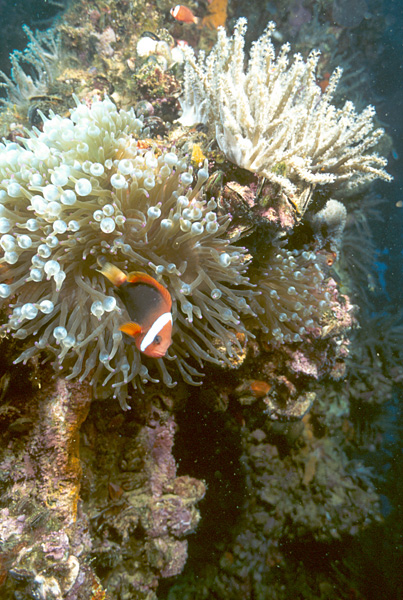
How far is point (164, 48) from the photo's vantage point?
13.5 feet

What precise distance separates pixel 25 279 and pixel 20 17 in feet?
41.4

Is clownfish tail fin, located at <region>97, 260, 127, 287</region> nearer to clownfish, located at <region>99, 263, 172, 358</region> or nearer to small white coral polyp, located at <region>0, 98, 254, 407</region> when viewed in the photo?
clownfish, located at <region>99, 263, 172, 358</region>

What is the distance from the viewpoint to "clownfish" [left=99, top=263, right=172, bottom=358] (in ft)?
5.12

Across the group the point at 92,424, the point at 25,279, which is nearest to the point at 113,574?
the point at 92,424

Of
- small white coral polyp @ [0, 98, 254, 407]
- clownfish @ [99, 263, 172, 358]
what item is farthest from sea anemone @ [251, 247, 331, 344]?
clownfish @ [99, 263, 172, 358]

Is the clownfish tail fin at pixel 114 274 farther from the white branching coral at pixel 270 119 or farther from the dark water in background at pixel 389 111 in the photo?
→ the dark water in background at pixel 389 111

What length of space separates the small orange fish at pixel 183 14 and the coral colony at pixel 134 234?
277cm

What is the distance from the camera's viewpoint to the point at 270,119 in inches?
97.2

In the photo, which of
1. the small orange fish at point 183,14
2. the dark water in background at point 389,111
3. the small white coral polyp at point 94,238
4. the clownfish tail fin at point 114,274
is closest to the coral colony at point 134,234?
the small white coral polyp at point 94,238

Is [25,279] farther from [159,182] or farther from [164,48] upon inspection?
[164,48]

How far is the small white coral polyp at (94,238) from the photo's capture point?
5.77 feet

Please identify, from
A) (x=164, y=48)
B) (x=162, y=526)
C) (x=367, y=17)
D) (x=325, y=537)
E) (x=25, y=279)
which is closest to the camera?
(x=25, y=279)

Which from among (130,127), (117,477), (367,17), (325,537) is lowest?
(325,537)

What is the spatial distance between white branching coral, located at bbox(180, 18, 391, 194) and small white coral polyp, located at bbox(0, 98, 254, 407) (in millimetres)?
560
